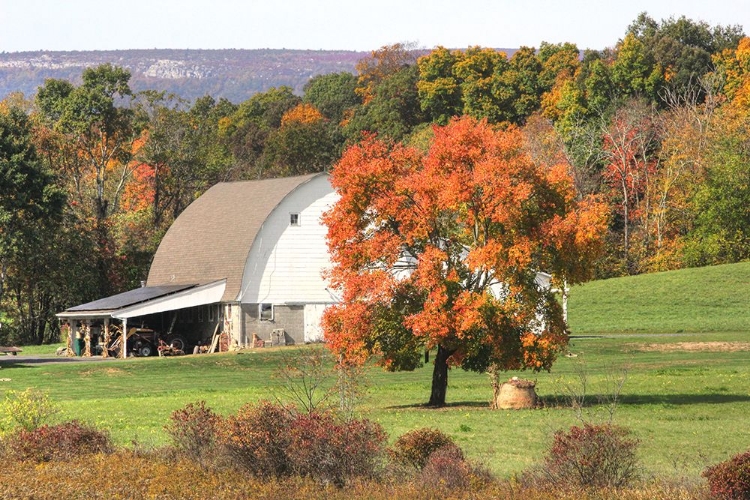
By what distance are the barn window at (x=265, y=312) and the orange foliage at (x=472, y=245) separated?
28006mm

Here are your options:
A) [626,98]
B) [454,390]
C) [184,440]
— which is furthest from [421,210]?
[626,98]

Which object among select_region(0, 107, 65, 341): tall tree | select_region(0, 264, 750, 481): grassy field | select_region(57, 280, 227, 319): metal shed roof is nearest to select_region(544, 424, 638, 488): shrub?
select_region(0, 264, 750, 481): grassy field

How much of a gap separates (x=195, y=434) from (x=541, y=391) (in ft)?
59.1

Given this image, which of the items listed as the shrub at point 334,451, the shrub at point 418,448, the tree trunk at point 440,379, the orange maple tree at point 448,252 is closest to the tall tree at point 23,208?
the orange maple tree at point 448,252

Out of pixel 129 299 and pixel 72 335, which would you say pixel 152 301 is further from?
pixel 72 335

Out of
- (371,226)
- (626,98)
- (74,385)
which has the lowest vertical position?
(74,385)

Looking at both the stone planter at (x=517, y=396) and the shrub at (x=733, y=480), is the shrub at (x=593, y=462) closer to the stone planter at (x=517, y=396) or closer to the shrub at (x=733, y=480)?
the shrub at (x=733, y=480)

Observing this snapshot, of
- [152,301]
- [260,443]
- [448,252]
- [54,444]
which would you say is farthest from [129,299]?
[260,443]

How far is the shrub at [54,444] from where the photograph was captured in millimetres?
20562

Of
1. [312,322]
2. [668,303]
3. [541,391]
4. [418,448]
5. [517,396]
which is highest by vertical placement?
[418,448]

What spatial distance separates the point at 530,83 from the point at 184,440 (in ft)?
320

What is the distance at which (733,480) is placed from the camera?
52.5 feet

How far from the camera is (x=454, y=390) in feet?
126

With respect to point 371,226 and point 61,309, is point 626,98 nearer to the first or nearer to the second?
point 61,309
